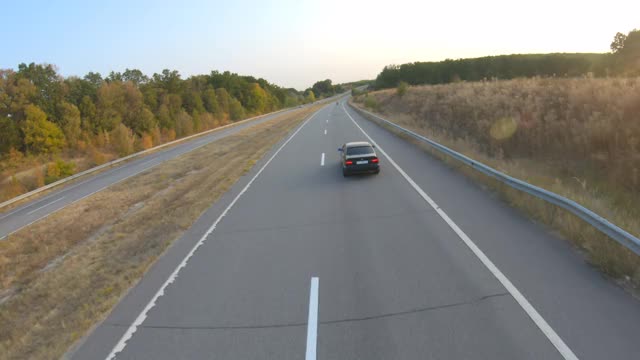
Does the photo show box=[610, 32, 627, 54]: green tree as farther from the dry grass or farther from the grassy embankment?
the dry grass

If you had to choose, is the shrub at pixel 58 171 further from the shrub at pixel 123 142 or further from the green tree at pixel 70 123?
the green tree at pixel 70 123

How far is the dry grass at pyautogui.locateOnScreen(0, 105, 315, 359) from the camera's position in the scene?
6.35m

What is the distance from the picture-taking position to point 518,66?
96438mm

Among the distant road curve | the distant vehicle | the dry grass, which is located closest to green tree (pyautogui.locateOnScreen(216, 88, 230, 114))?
the distant road curve

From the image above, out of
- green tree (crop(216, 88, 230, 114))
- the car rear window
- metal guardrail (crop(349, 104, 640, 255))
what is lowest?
metal guardrail (crop(349, 104, 640, 255))

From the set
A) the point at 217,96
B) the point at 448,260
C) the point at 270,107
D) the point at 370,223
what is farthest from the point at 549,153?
the point at 270,107

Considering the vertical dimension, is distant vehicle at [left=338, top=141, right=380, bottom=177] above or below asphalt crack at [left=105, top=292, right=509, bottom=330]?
above

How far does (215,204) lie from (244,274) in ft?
19.2

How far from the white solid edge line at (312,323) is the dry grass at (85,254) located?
11.0 ft

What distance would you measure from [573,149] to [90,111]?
160 ft

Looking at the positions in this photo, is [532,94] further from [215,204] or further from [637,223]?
[215,204]

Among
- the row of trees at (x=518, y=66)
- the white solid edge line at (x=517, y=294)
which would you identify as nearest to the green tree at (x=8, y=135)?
the white solid edge line at (x=517, y=294)

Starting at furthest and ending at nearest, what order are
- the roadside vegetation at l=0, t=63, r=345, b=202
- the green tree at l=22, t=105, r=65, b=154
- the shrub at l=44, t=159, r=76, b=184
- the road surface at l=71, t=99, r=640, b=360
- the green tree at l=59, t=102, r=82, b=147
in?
the green tree at l=59, t=102, r=82, b=147 < the green tree at l=22, t=105, r=65, b=154 < the roadside vegetation at l=0, t=63, r=345, b=202 < the shrub at l=44, t=159, r=76, b=184 < the road surface at l=71, t=99, r=640, b=360

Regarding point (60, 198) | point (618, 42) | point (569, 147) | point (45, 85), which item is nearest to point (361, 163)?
point (569, 147)
